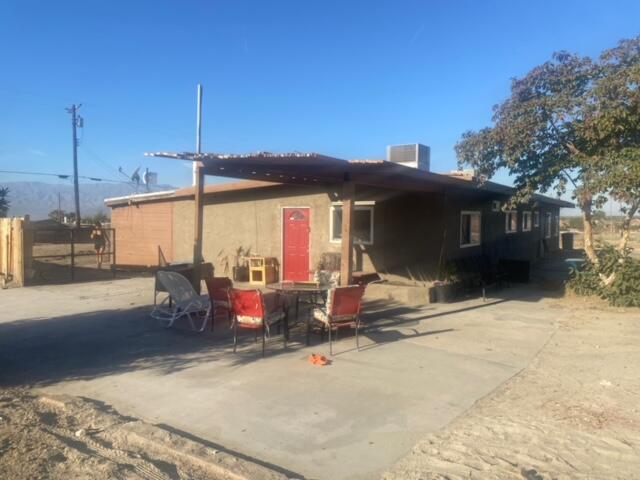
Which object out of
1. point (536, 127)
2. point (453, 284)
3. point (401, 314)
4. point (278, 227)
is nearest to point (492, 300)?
point (453, 284)

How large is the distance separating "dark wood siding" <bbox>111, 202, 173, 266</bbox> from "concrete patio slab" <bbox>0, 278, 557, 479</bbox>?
7501mm

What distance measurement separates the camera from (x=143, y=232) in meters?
17.6

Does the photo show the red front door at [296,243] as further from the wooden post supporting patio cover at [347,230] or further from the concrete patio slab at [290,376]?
the wooden post supporting patio cover at [347,230]

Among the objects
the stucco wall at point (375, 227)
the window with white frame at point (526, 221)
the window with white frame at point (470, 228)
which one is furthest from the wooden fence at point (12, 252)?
the window with white frame at point (526, 221)

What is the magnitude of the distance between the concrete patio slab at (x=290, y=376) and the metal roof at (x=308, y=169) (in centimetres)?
267

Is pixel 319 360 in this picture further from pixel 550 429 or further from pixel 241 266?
pixel 241 266

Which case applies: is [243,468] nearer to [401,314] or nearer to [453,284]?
[401,314]

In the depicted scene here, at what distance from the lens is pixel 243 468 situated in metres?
3.43

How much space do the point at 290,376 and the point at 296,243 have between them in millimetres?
8226

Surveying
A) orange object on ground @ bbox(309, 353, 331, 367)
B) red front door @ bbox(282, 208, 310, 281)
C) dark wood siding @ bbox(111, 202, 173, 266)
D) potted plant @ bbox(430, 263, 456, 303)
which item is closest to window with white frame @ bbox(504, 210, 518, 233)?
potted plant @ bbox(430, 263, 456, 303)

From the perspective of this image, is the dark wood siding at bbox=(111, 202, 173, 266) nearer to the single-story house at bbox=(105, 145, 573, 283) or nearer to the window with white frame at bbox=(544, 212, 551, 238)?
the single-story house at bbox=(105, 145, 573, 283)

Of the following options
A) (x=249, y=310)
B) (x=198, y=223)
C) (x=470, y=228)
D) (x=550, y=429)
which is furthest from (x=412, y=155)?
(x=550, y=429)

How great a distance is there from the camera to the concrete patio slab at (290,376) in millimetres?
4055

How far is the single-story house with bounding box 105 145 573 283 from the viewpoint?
39.8 feet
